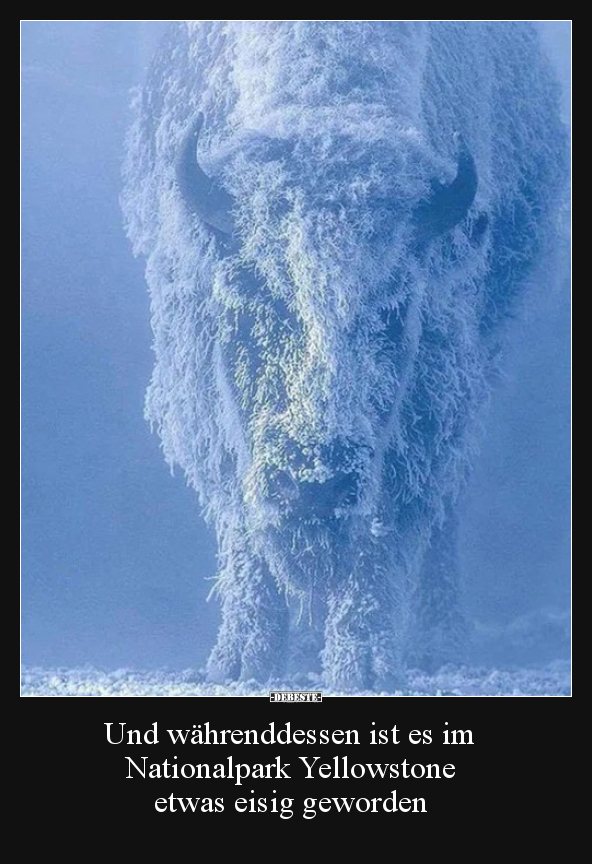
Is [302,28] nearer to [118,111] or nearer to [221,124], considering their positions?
[221,124]

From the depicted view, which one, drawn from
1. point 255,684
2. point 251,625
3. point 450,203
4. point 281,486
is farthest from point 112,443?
point 450,203

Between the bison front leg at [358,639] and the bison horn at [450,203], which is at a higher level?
the bison horn at [450,203]

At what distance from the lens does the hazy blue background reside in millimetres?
4715

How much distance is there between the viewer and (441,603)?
4.79 m

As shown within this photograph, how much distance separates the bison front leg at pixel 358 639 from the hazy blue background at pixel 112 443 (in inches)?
29.6

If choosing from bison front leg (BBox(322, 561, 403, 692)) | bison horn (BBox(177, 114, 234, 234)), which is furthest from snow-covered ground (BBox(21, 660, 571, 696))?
bison horn (BBox(177, 114, 234, 234))

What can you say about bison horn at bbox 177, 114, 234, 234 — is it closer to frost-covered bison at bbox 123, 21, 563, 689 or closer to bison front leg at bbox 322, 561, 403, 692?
frost-covered bison at bbox 123, 21, 563, 689

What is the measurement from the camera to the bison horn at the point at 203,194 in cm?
393

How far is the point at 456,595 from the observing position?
15.8 feet

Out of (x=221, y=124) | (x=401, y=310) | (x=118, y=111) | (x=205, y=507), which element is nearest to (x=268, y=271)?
(x=401, y=310)

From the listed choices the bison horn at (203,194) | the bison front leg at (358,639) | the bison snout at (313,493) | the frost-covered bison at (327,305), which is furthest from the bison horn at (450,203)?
the bison front leg at (358,639)

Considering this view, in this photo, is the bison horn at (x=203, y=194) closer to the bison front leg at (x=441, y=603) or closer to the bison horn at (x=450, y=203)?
the bison horn at (x=450, y=203)

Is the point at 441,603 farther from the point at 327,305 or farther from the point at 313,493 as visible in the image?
the point at 327,305

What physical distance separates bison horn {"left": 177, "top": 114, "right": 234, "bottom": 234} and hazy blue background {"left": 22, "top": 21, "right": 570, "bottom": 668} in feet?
3.15
